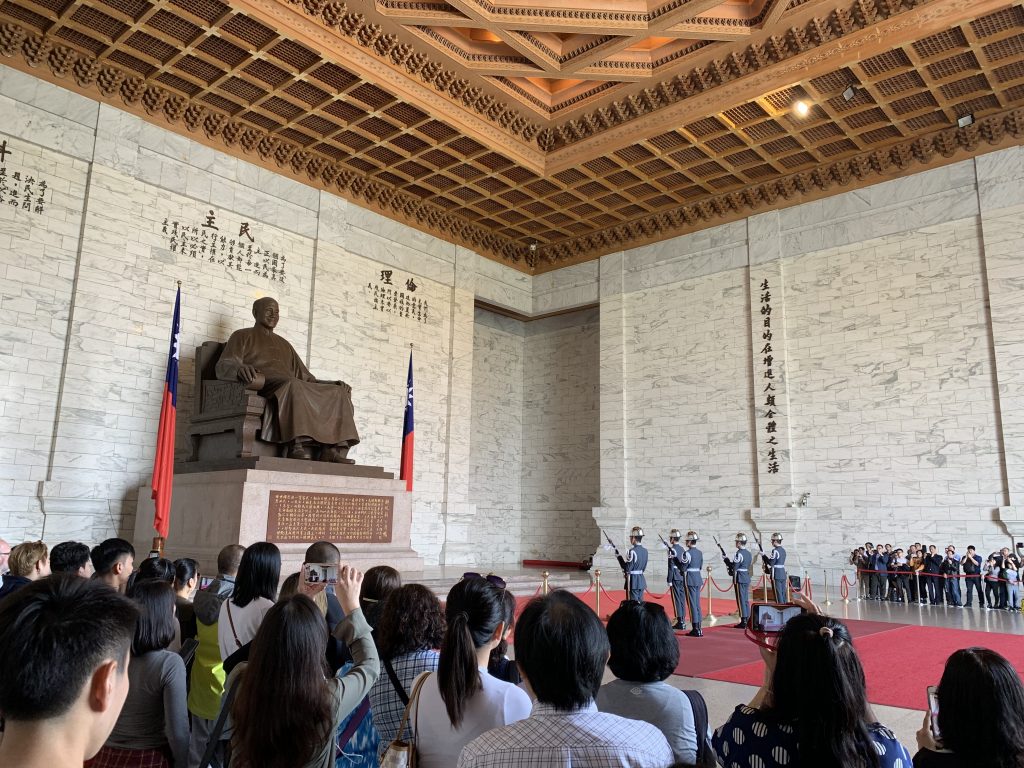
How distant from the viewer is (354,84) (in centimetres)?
907

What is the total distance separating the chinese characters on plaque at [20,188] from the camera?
314 inches

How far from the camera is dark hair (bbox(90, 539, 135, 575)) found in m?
3.28

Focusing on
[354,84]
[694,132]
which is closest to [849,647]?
[354,84]

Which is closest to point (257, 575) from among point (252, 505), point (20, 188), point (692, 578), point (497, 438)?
point (252, 505)

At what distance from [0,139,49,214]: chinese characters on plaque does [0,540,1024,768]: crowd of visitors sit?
25.3ft

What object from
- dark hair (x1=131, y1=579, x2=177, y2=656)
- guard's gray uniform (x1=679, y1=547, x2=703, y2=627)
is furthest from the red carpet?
dark hair (x1=131, y1=579, x2=177, y2=656)

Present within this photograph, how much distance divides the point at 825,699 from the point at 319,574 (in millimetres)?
1385

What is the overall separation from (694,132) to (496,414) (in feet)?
21.6

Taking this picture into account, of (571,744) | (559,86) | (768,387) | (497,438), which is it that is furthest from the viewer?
(497,438)

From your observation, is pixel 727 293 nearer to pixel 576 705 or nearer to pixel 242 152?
pixel 242 152

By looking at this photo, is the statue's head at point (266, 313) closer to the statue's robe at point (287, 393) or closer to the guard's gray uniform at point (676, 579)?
the statue's robe at point (287, 393)

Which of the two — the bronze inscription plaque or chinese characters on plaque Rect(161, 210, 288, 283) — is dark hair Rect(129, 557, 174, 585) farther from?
chinese characters on plaque Rect(161, 210, 288, 283)

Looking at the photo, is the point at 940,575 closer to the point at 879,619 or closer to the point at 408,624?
the point at 879,619

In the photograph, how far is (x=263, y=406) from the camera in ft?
25.3
